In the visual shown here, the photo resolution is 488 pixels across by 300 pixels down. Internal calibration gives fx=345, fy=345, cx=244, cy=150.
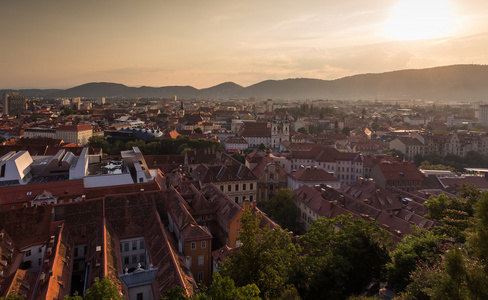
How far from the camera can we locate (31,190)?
42.3 meters

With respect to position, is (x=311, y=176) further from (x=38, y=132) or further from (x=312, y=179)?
(x=38, y=132)

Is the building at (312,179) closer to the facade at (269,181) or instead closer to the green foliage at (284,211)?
the facade at (269,181)

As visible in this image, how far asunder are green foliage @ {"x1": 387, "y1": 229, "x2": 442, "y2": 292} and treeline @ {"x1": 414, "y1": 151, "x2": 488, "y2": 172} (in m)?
89.9

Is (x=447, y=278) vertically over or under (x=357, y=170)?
over

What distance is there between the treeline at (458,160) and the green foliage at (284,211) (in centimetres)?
7185

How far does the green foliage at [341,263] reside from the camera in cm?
2125

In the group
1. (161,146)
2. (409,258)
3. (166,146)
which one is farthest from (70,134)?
(409,258)

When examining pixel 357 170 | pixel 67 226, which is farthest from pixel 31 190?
A: pixel 357 170

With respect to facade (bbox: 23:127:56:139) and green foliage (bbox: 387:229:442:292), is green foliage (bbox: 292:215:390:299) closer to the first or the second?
green foliage (bbox: 387:229:442:292)

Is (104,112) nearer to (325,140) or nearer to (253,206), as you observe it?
(325,140)

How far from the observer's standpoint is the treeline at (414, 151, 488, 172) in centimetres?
10394

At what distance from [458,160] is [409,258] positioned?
100974 mm

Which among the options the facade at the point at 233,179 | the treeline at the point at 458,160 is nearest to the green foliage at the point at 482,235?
the facade at the point at 233,179

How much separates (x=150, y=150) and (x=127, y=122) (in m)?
67.4
